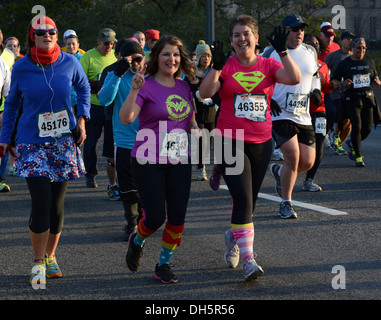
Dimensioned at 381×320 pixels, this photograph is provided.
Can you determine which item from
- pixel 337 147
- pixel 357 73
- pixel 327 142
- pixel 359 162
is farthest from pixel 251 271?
pixel 327 142

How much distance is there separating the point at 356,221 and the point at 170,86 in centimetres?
299

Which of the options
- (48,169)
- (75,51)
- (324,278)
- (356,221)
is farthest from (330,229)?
(75,51)

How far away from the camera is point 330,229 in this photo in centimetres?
715

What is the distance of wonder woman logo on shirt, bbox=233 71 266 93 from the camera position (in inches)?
219

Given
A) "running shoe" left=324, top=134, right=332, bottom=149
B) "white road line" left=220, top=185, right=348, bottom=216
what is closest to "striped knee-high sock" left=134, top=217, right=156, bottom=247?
"white road line" left=220, top=185, right=348, bottom=216

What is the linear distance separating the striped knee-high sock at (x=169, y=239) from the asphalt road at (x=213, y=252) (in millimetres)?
191

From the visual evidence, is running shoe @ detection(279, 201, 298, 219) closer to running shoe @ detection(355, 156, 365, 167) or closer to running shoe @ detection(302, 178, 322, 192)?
running shoe @ detection(302, 178, 322, 192)

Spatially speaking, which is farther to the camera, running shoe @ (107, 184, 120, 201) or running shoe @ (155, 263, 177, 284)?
running shoe @ (107, 184, 120, 201)

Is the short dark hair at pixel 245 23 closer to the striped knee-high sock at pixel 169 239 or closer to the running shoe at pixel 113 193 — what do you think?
the striped knee-high sock at pixel 169 239

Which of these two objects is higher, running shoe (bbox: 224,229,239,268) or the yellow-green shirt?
the yellow-green shirt

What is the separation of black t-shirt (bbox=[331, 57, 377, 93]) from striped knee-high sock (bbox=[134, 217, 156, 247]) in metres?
6.58

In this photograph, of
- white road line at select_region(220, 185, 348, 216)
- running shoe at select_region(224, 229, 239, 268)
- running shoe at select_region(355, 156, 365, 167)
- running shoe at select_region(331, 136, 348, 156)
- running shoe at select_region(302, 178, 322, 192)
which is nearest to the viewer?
running shoe at select_region(224, 229, 239, 268)

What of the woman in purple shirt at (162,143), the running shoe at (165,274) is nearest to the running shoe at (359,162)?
the woman in purple shirt at (162,143)
